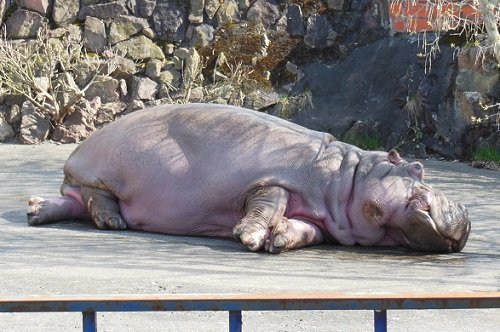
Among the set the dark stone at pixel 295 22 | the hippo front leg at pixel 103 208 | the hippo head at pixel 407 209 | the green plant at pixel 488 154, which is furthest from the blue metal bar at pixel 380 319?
the dark stone at pixel 295 22

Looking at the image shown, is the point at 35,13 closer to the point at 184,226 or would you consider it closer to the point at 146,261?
the point at 184,226

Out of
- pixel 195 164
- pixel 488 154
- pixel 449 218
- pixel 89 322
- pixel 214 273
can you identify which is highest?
pixel 89 322

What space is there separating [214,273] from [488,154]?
628 centimetres

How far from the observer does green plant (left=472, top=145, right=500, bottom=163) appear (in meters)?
10.4

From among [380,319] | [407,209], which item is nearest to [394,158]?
[407,209]

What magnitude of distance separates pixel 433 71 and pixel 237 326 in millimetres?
9626

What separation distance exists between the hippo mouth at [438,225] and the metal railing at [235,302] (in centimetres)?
346

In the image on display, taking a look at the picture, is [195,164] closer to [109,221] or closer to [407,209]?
[109,221]

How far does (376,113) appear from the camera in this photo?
37.7 ft

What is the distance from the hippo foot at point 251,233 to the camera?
546 cm

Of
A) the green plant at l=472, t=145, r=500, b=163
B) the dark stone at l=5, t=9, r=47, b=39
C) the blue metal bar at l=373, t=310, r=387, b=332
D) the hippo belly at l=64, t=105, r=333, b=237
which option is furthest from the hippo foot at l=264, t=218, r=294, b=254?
the dark stone at l=5, t=9, r=47, b=39

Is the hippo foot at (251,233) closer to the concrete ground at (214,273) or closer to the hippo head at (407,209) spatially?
the concrete ground at (214,273)

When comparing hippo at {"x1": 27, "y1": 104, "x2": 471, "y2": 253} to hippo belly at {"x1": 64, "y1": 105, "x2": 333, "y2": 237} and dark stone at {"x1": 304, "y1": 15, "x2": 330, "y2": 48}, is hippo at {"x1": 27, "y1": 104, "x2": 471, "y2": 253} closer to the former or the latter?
hippo belly at {"x1": 64, "y1": 105, "x2": 333, "y2": 237}

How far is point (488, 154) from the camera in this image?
10422mm
